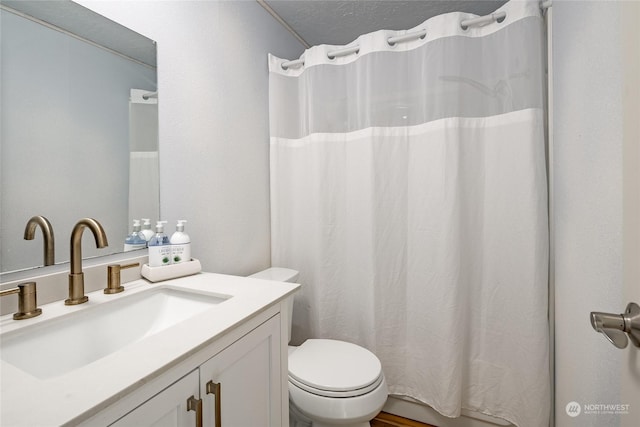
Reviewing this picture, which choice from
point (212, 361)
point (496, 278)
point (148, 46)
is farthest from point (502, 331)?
point (148, 46)

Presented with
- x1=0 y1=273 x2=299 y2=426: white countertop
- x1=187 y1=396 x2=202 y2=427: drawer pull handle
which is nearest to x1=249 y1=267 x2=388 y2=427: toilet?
x1=0 y1=273 x2=299 y2=426: white countertop

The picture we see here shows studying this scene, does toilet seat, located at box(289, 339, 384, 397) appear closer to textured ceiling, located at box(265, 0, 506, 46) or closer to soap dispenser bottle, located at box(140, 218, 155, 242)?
soap dispenser bottle, located at box(140, 218, 155, 242)

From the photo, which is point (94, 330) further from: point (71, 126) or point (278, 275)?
point (278, 275)

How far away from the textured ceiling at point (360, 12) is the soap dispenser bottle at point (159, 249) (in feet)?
4.83

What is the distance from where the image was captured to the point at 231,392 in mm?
743

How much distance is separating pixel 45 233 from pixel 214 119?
0.82 metres

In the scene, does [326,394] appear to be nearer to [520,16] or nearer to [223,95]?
[223,95]

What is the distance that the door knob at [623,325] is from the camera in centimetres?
44

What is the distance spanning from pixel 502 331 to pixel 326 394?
863 millimetres

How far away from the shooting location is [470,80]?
138 cm

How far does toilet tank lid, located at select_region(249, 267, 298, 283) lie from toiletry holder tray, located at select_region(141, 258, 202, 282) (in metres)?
0.44

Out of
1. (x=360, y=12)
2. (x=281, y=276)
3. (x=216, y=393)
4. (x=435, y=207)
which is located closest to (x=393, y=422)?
(x=281, y=276)

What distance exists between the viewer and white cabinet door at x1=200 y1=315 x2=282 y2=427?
26.8 inches

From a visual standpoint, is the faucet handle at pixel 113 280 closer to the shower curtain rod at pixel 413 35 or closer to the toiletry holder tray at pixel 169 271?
the toiletry holder tray at pixel 169 271
